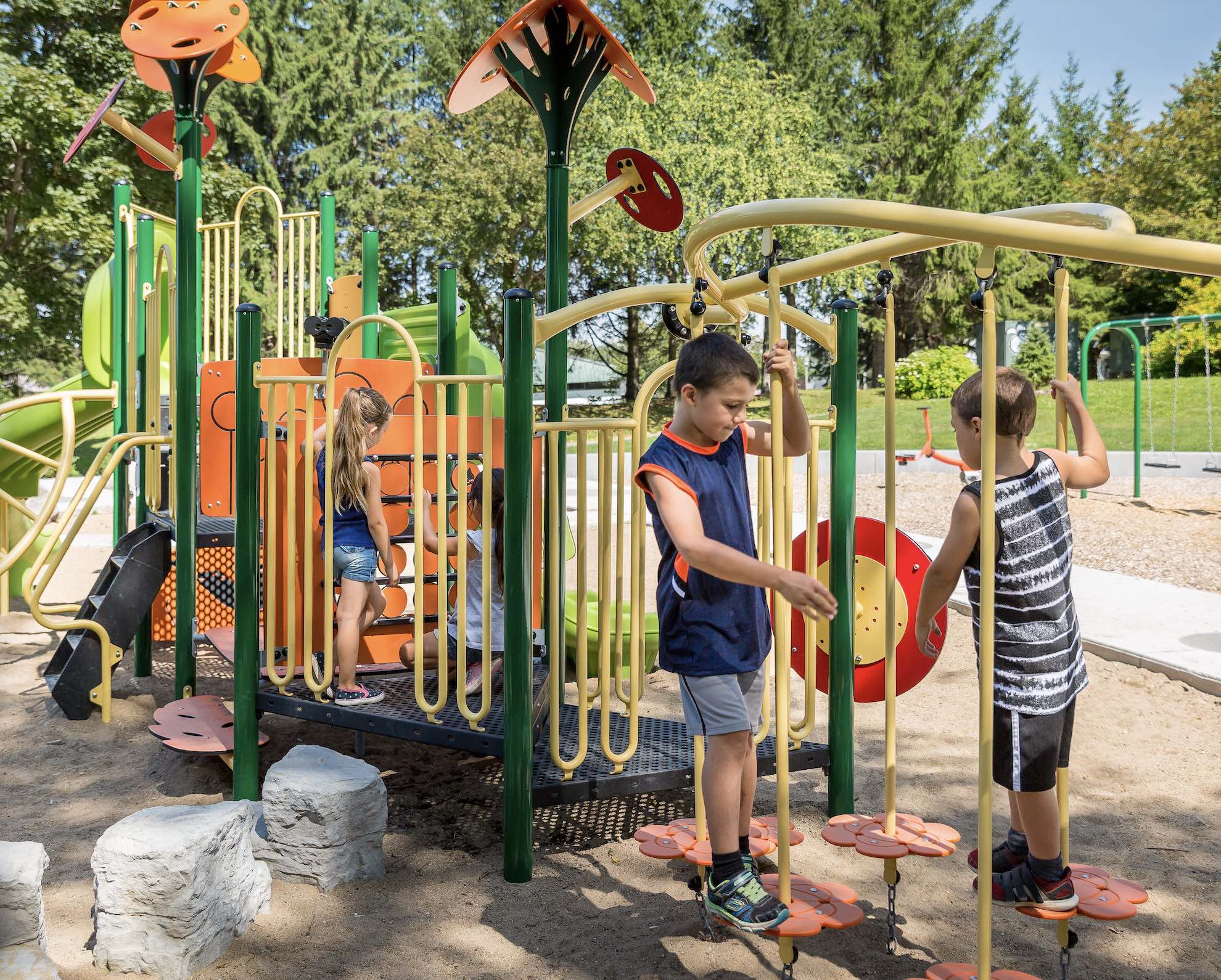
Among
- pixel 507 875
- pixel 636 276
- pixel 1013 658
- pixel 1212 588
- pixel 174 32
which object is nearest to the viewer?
pixel 1013 658

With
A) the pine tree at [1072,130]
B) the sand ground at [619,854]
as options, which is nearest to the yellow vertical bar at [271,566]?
the sand ground at [619,854]

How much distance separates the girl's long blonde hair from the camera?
3.96 meters

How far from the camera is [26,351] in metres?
20.6

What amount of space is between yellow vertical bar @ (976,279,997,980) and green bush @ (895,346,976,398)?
25.7m

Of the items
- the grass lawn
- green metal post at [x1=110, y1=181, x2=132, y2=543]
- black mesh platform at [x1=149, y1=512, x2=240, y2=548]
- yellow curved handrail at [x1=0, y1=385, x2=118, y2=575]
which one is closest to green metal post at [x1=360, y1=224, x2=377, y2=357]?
green metal post at [x1=110, y1=181, x2=132, y2=543]

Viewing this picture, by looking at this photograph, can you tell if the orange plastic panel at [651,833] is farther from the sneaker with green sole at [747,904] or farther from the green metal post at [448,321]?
the green metal post at [448,321]

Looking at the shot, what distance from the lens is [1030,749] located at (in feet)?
7.53

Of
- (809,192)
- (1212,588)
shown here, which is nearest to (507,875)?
(1212,588)

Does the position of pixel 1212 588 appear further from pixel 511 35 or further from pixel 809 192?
pixel 809 192

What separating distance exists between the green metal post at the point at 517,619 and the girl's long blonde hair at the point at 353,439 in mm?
902

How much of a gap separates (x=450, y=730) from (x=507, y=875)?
20.3 inches

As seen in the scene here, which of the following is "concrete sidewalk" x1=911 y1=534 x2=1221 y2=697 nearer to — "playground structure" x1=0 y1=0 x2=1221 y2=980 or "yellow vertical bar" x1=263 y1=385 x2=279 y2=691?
"playground structure" x1=0 y1=0 x2=1221 y2=980

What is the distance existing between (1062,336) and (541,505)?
2318mm

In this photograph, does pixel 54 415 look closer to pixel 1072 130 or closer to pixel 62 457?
pixel 62 457
